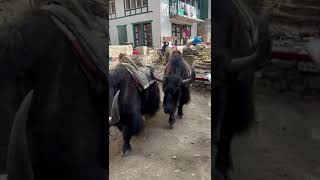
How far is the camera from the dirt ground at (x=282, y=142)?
692mm

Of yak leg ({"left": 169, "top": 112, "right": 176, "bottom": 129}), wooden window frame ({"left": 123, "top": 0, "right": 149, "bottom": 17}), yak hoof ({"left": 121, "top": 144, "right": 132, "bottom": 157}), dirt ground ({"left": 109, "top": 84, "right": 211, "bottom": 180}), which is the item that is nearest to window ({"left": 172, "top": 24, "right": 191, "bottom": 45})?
wooden window frame ({"left": 123, "top": 0, "right": 149, "bottom": 17})

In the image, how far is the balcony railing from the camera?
898cm

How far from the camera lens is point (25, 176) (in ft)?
2.29

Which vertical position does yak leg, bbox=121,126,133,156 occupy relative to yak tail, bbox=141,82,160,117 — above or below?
below

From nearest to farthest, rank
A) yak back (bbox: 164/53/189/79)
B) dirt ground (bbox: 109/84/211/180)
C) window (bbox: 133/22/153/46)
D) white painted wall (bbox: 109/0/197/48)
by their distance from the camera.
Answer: dirt ground (bbox: 109/84/211/180) → yak back (bbox: 164/53/189/79) → white painted wall (bbox: 109/0/197/48) → window (bbox: 133/22/153/46)

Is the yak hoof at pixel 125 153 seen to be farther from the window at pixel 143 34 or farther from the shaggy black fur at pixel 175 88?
the window at pixel 143 34

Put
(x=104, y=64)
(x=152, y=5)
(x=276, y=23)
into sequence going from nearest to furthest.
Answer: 1. (x=276, y=23)
2. (x=104, y=64)
3. (x=152, y=5)

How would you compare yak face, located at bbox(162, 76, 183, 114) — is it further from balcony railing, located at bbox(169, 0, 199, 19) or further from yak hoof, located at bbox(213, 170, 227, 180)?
balcony railing, located at bbox(169, 0, 199, 19)

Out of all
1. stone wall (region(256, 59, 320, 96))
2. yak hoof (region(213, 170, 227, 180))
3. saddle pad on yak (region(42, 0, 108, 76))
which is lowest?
yak hoof (region(213, 170, 227, 180))

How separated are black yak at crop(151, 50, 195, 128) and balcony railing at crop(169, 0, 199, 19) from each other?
6059mm

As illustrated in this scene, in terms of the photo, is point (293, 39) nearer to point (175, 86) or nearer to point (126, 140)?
point (126, 140)

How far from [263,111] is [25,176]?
58 centimetres

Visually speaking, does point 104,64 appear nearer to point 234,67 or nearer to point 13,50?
point 13,50

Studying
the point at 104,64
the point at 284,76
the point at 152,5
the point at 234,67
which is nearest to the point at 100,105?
the point at 104,64
